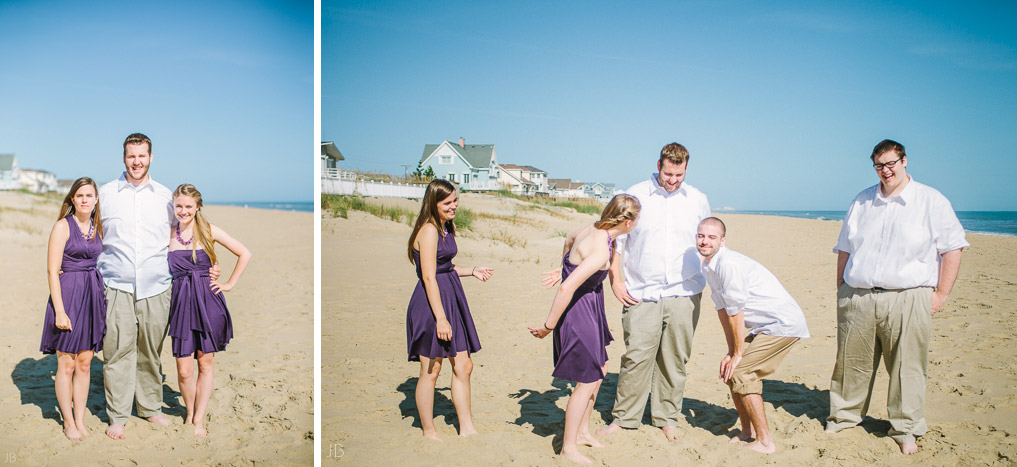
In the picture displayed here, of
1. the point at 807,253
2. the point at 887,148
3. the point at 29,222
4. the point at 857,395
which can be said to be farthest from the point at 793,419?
the point at 29,222

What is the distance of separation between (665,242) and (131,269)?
3279 millimetres

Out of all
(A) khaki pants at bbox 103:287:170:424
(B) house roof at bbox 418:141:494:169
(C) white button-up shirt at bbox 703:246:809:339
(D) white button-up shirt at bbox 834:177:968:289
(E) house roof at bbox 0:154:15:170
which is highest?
(B) house roof at bbox 418:141:494:169

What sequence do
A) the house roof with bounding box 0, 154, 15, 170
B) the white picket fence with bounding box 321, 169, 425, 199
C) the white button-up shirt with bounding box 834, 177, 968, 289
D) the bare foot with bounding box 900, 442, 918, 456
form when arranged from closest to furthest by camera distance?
the white button-up shirt with bounding box 834, 177, 968, 289 → the bare foot with bounding box 900, 442, 918, 456 → the white picket fence with bounding box 321, 169, 425, 199 → the house roof with bounding box 0, 154, 15, 170

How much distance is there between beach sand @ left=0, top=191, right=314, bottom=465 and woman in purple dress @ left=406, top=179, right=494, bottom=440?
983mm

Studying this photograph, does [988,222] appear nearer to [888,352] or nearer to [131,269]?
[888,352]

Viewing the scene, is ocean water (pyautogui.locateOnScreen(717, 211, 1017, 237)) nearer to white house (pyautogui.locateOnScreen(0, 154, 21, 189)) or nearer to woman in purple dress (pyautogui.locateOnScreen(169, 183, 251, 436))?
woman in purple dress (pyautogui.locateOnScreen(169, 183, 251, 436))

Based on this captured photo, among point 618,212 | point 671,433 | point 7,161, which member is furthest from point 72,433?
point 7,161

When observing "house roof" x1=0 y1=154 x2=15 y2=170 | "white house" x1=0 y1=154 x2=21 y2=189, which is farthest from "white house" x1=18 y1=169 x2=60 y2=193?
"house roof" x1=0 y1=154 x2=15 y2=170

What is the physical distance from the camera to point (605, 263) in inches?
145

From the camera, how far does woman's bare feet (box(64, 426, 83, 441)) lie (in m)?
4.18

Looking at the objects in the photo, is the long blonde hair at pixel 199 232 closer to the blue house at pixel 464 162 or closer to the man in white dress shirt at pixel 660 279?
the man in white dress shirt at pixel 660 279

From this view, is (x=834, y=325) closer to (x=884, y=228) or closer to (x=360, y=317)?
→ (x=884, y=228)

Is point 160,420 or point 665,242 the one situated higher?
point 665,242

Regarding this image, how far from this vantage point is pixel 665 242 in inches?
162
